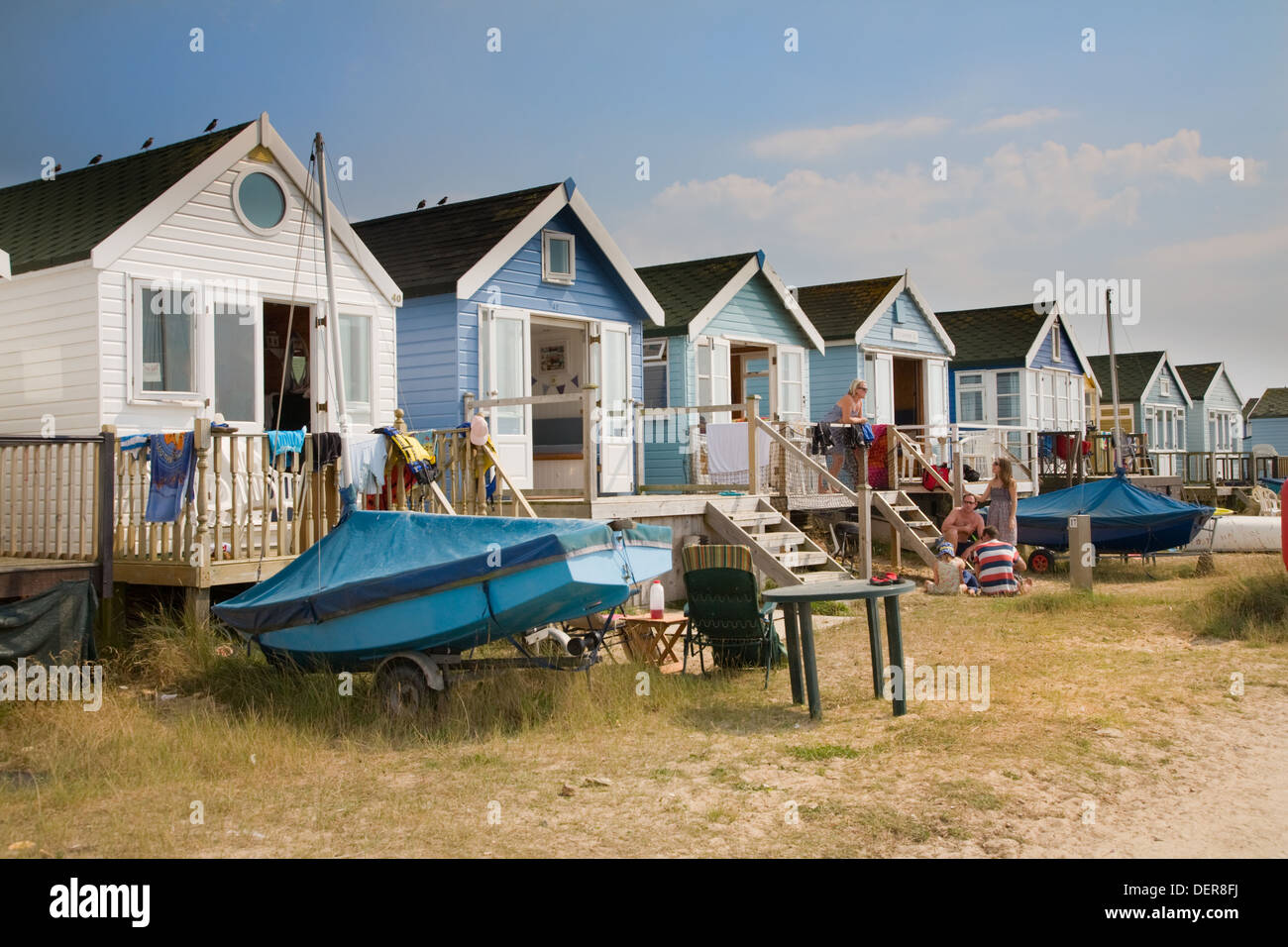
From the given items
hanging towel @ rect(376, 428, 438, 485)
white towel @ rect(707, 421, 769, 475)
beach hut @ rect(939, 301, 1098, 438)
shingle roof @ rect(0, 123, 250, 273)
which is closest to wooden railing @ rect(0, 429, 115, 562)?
hanging towel @ rect(376, 428, 438, 485)

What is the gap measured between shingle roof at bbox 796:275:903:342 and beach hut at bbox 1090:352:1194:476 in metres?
18.0

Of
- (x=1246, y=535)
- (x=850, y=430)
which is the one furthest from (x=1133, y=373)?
(x=850, y=430)

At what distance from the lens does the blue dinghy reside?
831 cm

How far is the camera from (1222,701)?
8.43 m

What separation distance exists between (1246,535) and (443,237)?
14.3 m

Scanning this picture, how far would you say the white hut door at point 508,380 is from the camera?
16.4m

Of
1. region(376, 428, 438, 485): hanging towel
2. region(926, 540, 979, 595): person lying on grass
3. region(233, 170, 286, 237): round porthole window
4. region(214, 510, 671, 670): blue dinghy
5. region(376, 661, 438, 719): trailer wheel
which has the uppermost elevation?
region(233, 170, 286, 237): round porthole window

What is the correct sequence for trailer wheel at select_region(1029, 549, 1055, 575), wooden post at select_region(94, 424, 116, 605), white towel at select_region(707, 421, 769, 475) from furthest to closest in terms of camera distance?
trailer wheel at select_region(1029, 549, 1055, 575), white towel at select_region(707, 421, 769, 475), wooden post at select_region(94, 424, 116, 605)

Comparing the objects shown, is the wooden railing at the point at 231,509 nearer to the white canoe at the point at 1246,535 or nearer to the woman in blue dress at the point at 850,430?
the woman in blue dress at the point at 850,430

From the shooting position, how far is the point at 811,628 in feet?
28.4

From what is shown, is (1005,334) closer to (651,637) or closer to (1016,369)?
(1016,369)

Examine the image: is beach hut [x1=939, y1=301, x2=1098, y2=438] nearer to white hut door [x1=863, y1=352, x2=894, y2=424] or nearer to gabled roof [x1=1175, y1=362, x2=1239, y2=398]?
white hut door [x1=863, y1=352, x2=894, y2=424]

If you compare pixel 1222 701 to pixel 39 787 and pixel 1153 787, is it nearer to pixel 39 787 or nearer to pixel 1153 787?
pixel 1153 787

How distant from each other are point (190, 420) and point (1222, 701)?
10.2 meters
